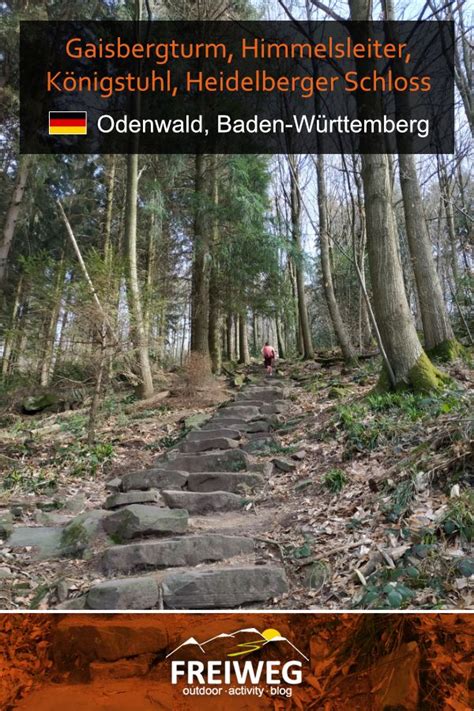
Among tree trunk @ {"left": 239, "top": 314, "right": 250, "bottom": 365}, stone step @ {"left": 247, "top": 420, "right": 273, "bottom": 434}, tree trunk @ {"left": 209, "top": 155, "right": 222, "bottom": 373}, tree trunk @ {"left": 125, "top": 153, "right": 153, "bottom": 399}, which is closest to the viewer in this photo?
Result: stone step @ {"left": 247, "top": 420, "right": 273, "bottom": 434}

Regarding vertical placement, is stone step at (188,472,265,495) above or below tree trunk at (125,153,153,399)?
below

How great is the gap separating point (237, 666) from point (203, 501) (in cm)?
286

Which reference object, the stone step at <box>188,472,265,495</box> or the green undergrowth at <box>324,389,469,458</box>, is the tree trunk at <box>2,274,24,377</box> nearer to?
the stone step at <box>188,472,265,495</box>

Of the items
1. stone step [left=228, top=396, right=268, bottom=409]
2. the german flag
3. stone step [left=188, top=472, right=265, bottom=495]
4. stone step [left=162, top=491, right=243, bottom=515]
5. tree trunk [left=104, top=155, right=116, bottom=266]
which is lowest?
stone step [left=162, top=491, right=243, bottom=515]

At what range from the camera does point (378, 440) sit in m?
4.76

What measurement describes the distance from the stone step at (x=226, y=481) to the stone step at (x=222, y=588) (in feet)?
6.79

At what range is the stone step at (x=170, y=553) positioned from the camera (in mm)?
3455

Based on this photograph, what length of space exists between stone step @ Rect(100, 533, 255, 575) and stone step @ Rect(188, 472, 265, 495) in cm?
145

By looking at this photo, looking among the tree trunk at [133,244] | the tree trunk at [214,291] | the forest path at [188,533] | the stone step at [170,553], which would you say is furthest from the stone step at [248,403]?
the stone step at [170,553]

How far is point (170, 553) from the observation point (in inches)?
137

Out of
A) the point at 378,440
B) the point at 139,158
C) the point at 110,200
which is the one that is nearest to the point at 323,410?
the point at 378,440

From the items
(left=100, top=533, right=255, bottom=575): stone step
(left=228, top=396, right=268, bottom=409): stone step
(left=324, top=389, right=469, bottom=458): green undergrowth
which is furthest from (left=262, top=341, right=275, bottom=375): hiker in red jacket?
(left=100, top=533, right=255, bottom=575): stone step

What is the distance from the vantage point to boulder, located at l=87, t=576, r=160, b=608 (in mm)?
2879

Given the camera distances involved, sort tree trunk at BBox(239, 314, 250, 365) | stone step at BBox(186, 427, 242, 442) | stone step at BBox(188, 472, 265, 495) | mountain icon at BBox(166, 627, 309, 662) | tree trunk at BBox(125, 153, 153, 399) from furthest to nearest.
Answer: tree trunk at BBox(239, 314, 250, 365), tree trunk at BBox(125, 153, 153, 399), stone step at BBox(186, 427, 242, 442), stone step at BBox(188, 472, 265, 495), mountain icon at BBox(166, 627, 309, 662)
